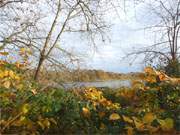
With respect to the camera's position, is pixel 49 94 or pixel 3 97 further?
pixel 49 94

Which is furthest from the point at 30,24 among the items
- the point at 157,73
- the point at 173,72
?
the point at 157,73

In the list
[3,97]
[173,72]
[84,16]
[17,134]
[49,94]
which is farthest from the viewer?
[173,72]

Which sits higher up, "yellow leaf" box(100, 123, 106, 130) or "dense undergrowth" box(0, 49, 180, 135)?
"dense undergrowth" box(0, 49, 180, 135)

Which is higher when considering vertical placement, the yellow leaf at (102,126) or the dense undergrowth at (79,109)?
the dense undergrowth at (79,109)

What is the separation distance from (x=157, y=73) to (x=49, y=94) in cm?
314

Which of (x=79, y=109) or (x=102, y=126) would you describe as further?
(x=79, y=109)

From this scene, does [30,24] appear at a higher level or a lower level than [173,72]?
higher

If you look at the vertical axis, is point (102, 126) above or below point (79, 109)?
below

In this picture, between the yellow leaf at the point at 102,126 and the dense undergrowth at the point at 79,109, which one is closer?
the dense undergrowth at the point at 79,109

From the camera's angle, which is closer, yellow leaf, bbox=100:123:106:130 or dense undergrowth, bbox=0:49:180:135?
dense undergrowth, bbox=0:49:180:135

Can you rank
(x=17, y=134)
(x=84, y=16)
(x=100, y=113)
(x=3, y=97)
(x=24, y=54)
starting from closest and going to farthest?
(x=17, y=134), (x=3, y=97), (x=100, y=113), (x=24, y=54), (x=84, y=16)

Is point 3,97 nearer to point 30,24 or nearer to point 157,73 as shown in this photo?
point 157,73

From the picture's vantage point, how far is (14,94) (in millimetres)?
4875

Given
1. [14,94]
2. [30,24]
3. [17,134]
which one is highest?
[30,24]
